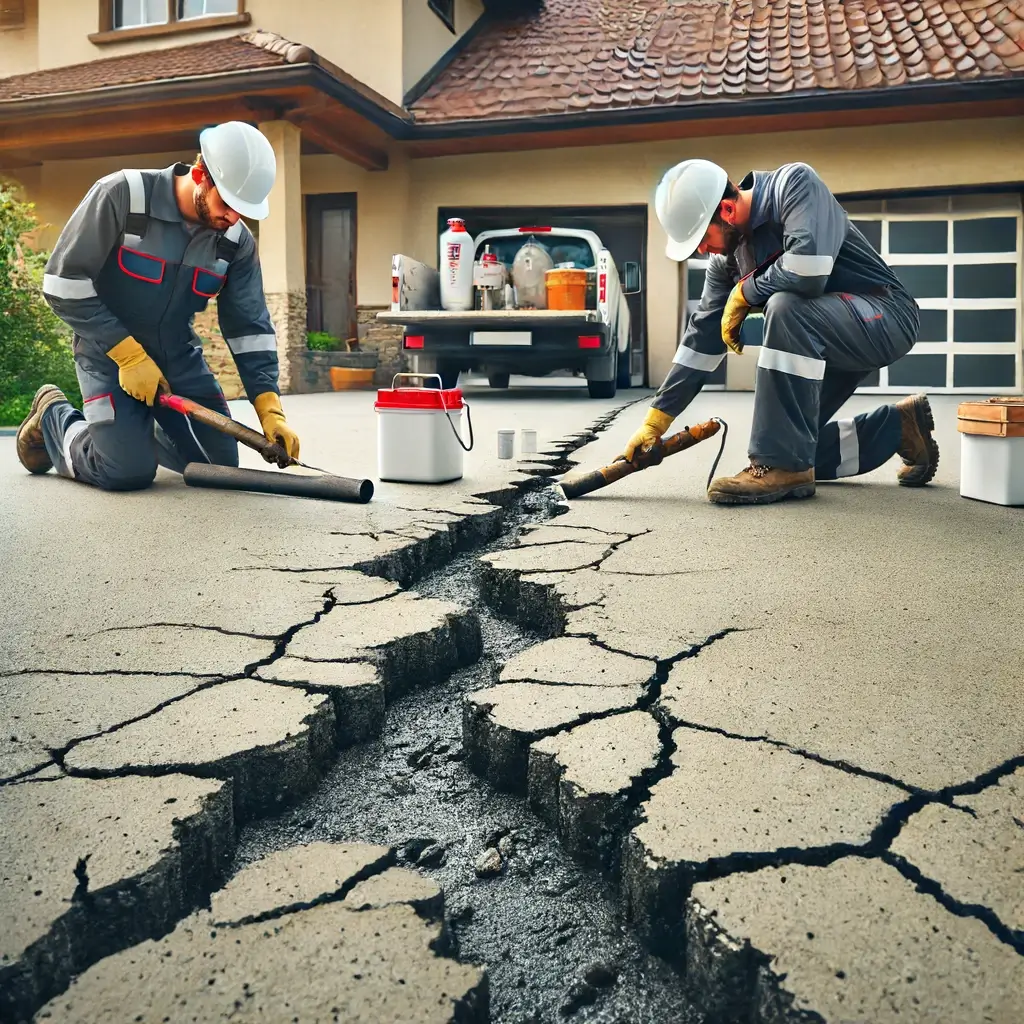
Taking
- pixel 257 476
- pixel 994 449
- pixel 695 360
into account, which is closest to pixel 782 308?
pixel 695 360

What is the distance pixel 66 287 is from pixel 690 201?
7.58ft

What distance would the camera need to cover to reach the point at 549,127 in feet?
38.5

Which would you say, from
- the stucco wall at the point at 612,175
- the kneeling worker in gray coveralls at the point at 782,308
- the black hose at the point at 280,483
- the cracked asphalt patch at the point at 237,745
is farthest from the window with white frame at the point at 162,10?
the cracked asphalt patch at the point at 237,745

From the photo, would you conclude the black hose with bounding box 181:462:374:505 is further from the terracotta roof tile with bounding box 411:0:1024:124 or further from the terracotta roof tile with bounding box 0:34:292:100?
the terracotta roof tile with bounding box 411:0:1024:124

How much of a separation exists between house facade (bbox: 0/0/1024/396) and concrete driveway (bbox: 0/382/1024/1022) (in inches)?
340

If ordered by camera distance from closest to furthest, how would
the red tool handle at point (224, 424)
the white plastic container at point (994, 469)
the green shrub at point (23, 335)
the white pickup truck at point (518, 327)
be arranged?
the white plastic container at point (994, 469)
the red tool handle at point (224, 424)
the green shrub at point (23, 335)
the white pickup truck at point (518, 327)

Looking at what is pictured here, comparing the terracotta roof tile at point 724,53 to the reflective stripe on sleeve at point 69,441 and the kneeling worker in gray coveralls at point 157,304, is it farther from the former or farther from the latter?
the reflective stripe on sleeve at point 69,441

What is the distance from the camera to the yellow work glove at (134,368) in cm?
385

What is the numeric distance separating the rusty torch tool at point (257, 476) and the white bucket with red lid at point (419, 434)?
0.35m

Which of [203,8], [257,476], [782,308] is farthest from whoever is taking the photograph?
[203,8]

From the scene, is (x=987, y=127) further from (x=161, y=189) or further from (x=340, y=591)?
(x=340, y=591)

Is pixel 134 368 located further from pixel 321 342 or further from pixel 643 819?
pixel 321 342

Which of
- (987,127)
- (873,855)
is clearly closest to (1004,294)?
(987,127)

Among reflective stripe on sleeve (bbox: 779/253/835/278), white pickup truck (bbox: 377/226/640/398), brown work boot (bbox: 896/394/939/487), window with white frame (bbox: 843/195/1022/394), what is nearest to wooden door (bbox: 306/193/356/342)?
white pickup truck (bbox: 377/226/640/398)
